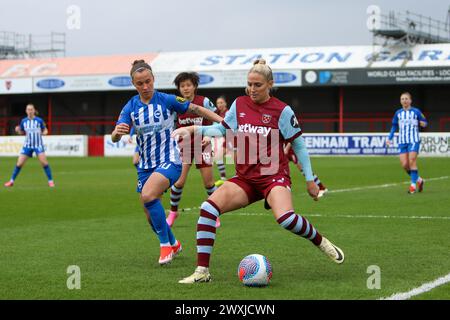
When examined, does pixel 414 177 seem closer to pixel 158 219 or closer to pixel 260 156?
pixel 158 219

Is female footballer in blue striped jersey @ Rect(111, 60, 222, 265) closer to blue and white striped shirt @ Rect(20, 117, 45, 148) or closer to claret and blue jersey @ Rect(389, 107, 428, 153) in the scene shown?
claret and blue jersey @ Rect(389, 107, 428, 153)

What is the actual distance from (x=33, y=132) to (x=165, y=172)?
14218mm

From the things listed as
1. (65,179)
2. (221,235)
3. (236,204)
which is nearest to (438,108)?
(65,179)

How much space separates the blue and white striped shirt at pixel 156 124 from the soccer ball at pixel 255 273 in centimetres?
204

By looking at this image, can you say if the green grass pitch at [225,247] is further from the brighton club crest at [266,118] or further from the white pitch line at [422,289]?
the brighton club crest at [266,118]

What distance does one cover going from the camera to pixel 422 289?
6.71 m

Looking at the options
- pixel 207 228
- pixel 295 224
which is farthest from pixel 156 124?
pixel 295 224

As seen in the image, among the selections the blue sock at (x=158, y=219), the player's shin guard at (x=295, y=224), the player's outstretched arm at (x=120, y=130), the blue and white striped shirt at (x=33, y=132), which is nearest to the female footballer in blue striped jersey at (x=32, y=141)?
the blue and white striped shirt at (x=33, y=132)

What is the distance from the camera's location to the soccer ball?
6.97 metres

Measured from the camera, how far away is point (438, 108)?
4634 cm

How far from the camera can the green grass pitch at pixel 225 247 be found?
6.86m

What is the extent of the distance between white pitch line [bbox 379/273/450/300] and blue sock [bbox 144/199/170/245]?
2864mm
